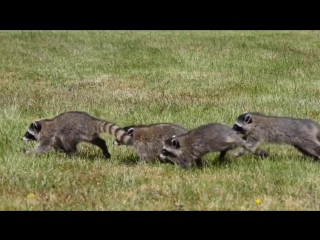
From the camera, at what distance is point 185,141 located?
27.3 feet

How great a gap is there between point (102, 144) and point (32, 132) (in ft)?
3.93

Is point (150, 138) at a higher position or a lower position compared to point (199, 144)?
higher

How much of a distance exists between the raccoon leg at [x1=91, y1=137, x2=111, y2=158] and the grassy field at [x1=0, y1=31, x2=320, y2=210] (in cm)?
11

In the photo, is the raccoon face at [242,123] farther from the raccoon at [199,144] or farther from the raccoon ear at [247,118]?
the raccoon at [199,144]

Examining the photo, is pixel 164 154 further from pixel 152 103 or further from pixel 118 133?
pixel 152 103

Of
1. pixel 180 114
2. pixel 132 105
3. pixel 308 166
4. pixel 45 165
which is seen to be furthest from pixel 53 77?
pixel 308 166

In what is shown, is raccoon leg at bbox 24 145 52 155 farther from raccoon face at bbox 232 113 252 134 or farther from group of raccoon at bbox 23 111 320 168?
raccoon face at bbox 232 113 252 134

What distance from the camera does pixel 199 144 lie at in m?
8.21

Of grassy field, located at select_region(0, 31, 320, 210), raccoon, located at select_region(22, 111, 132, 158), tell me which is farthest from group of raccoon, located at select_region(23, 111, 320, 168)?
grassy field, located at select_region(0, 31, 320, 210)

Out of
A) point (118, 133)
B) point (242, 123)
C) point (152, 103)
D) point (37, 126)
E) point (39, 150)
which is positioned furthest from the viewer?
point (152, 103)

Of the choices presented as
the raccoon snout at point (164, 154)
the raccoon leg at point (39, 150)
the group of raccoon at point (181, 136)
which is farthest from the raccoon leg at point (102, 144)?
the raccoon snout at point (164, 154)

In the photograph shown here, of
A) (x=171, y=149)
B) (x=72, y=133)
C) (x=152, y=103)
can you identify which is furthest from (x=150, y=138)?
(x=152, y=103)

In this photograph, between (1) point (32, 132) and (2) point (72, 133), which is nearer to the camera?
(2) point (72, 133)

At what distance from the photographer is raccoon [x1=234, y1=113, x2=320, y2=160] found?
27.5 feet
